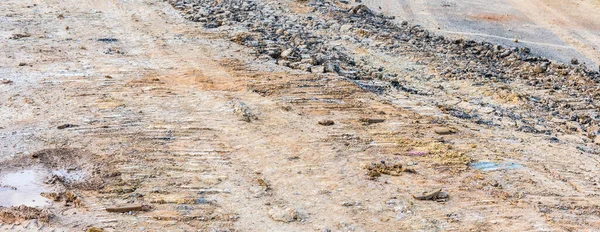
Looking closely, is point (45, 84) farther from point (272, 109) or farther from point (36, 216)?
point (36, 216)

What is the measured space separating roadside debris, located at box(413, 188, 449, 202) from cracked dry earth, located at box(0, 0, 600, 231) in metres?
0.05

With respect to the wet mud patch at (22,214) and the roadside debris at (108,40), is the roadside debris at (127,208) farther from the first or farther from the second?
the roadside debris at (108,40)

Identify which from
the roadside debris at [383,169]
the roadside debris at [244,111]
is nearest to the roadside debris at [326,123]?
the roadside debris at [244,111]

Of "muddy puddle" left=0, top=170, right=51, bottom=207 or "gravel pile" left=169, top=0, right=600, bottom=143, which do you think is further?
"gravel pile" left=169, top=0, right=600, bottom=143

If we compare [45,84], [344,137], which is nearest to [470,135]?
[344,137]

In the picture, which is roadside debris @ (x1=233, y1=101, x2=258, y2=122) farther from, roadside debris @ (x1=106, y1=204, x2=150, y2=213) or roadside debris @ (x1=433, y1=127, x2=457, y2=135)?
roadside debris @ (x1=106, y1=204, x2=150, y2=213)

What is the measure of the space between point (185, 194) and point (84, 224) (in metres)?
0.83

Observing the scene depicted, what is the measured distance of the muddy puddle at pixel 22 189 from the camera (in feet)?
16.4

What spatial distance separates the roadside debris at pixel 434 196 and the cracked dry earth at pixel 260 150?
0.17 ft

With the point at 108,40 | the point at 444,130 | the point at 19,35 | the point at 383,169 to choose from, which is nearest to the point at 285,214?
the point at 383,169

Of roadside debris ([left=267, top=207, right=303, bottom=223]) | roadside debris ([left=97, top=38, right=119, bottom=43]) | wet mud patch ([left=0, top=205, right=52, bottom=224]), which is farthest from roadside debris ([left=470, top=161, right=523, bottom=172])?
roadside debris ([left=97, top=38, right=119, bottom=43])

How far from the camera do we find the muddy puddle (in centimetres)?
499

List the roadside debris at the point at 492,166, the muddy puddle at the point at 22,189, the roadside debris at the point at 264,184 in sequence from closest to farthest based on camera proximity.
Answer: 1. the muddy puddle at the point at 22,189
2. the roadside debris at the point at 264,184
3. the roadside debris at the point at 492,166

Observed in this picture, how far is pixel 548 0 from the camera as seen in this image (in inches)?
624
